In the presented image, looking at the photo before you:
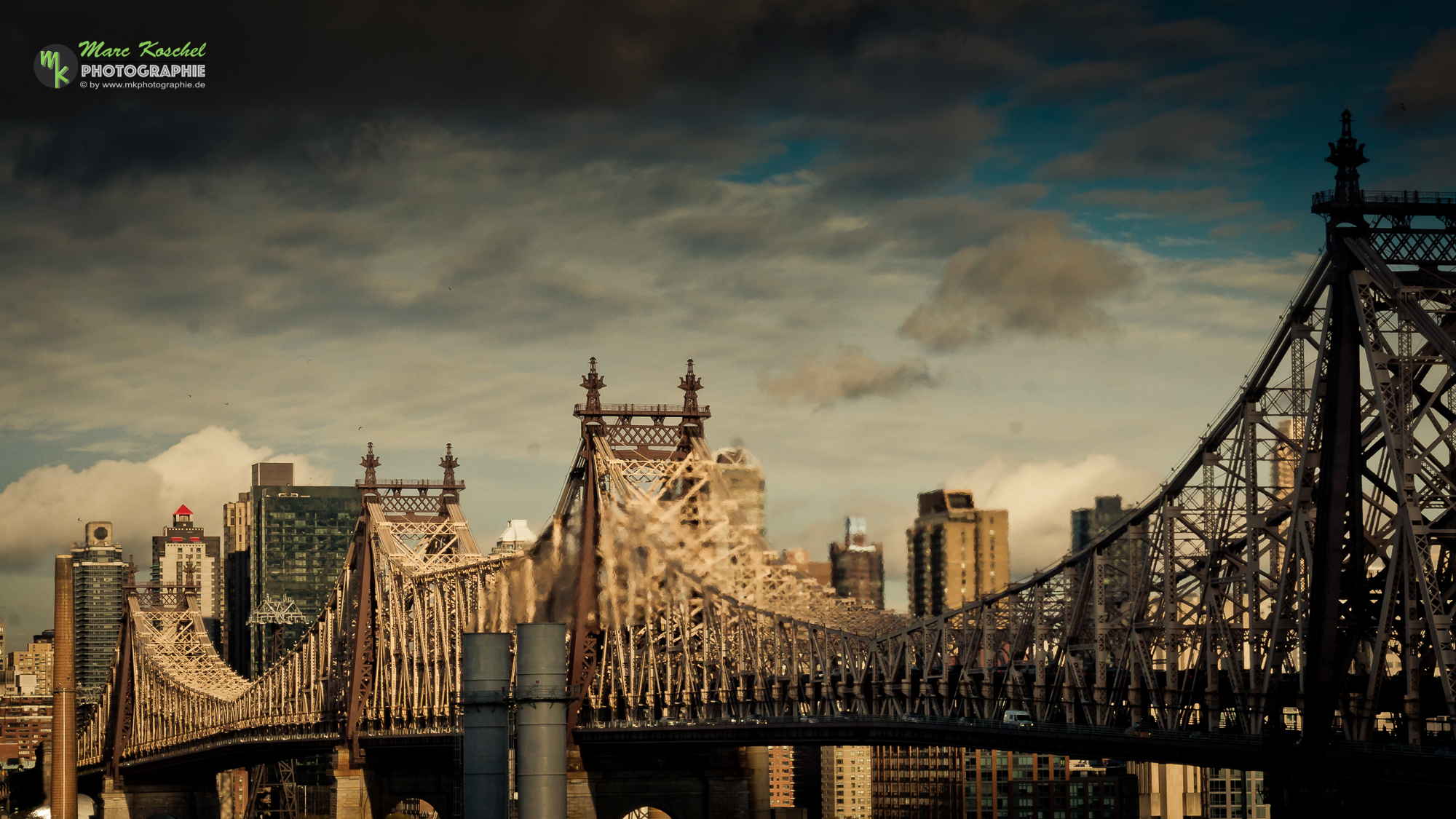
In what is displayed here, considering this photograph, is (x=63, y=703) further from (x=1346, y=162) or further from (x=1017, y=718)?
(x=1346, y=162)

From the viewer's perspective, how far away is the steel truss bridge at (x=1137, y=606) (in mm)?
67312

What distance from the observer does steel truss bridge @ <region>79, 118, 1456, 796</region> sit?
67.3 meters

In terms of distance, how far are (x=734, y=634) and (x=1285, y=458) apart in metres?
48.6

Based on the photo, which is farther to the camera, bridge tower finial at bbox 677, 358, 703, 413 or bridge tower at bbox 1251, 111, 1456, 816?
bridge tower finial at bbox 677, 358, 703, 413

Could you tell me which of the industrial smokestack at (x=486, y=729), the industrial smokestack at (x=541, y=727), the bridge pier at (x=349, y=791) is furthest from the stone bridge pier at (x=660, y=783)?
the industrial smokestack at (x=541, y=727)

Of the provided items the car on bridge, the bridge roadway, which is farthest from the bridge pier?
the car on bridge

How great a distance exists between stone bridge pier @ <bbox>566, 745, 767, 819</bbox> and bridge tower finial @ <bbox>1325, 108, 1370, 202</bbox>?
61.5 meters

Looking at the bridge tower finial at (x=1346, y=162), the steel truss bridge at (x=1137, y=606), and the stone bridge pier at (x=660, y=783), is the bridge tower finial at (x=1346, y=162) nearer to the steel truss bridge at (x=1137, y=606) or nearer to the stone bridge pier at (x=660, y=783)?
the steel truss bridge at (x=1137, y=606)

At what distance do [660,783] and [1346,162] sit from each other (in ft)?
219

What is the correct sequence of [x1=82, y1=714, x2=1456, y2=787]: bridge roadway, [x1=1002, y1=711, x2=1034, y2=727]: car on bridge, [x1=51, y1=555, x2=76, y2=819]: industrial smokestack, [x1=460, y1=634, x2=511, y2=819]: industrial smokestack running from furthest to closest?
1. [x1=51, y1=555, x2=76, y2=819]: industrial smokestack
2. [x1=1002, y1=711, x2=1034, y2=727]: car on bridge
3. [x1=460, y1=634, x2=511, y2=819]: industrial smokestack
4. [x1=82, y1=714, x2=1456, y2=787]: bridge roadway

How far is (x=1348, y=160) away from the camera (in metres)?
70.8

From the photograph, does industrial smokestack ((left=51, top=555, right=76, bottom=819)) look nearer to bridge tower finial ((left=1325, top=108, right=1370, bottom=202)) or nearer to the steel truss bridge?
the steel truss bridge

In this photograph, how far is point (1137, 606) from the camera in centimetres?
7975

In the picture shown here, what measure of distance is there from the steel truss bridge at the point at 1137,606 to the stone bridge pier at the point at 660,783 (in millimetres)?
2937
